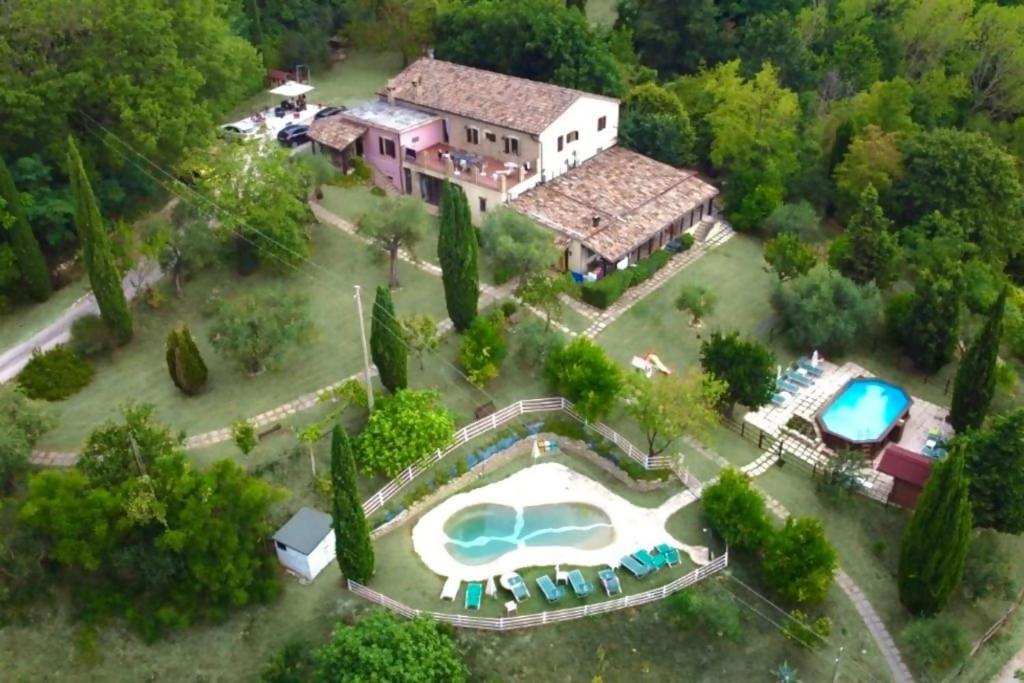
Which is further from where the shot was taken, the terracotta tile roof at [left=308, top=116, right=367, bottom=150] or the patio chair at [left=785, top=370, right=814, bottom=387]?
the terracotta tile roof at [left=308, top=116, right=367, bottom=150]

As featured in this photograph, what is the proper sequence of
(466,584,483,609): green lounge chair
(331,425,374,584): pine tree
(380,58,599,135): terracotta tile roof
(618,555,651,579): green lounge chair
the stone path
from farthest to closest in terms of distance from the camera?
1. (380,58,599,135): terracotta tile roof
2. the stone path
3. (618,555,651,579): green lounge chair
4. (466,584,483,609): green lounge chair
5. (331,425,374,584): pine tree

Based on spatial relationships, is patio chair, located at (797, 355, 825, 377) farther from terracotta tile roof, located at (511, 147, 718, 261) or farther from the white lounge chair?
the white lounge chair

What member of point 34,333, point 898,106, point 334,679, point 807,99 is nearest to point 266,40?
point 34,333

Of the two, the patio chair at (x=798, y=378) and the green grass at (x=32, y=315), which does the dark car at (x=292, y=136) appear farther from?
the patio chair at (x=798, y=378)

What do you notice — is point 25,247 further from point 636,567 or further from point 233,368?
point 636,567

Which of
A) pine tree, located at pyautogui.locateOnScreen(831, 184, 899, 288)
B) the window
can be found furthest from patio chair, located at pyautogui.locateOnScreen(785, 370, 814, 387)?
the window
